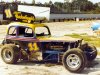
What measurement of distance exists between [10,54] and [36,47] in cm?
113

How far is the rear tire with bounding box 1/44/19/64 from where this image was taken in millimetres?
13258

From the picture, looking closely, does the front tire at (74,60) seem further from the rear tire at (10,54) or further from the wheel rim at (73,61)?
the rear tire at (10,54)

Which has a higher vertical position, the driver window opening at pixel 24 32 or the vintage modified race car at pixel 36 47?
the driver window opening at pixel 24 32

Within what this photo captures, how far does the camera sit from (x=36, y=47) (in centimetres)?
1336

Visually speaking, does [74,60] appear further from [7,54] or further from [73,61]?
[7,54]

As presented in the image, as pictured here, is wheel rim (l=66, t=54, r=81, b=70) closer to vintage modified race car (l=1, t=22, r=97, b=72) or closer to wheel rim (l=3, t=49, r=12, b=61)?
vintage modified race car (l=1, t=22, r=97, b=72)

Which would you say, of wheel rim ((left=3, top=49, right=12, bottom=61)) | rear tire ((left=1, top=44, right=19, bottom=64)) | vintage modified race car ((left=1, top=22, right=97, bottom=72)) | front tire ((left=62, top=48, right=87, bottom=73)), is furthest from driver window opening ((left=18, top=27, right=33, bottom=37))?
front tire ((left=62, top=48, right=87, bottom=73))

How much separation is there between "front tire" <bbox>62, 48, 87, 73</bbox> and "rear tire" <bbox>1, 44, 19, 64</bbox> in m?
2.15

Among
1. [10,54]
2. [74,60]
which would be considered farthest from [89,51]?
[10,54]

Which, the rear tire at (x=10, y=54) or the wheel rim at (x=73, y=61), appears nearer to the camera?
the wheel rim at (x=73, y=61)

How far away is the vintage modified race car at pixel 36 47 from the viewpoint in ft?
42.4

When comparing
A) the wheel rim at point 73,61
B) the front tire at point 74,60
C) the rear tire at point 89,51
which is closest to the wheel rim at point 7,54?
the front tire at point 74,60

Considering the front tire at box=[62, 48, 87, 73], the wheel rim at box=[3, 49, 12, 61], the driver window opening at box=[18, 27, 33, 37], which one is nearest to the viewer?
the front tire at box=[62, 48, 87, 73]

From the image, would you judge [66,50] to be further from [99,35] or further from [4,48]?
[99,35]
